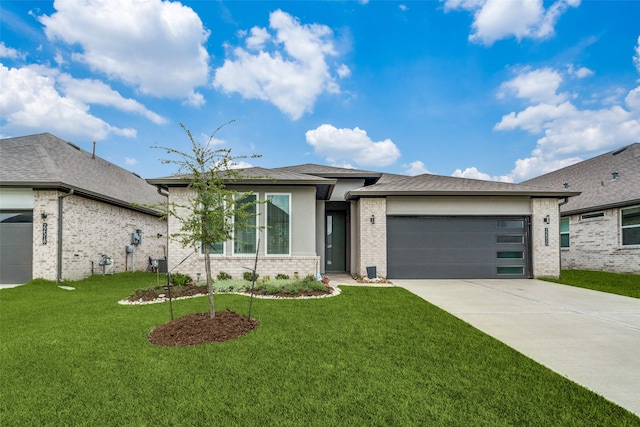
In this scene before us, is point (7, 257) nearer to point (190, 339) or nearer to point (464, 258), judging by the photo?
point (190, 339)

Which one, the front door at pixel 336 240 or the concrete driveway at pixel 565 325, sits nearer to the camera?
the concrete driveway at pixel 565 325

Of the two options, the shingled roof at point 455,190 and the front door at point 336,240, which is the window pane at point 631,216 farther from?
the front door at point 336,240

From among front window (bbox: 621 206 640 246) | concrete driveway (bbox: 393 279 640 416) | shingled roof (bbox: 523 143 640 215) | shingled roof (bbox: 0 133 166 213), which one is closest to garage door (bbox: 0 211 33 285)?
shingled roof (bbox: 0 133 166 213)

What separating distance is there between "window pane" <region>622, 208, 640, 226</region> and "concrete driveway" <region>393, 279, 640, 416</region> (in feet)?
19.6

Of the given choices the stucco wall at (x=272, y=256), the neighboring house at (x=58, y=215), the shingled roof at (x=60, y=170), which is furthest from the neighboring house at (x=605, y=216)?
the shingled roof at (x=60, y=170)

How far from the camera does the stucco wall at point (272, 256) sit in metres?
9.38

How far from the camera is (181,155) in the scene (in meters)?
4.93

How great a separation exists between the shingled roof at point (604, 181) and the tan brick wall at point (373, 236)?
964 cm

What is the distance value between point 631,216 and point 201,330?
1596cm

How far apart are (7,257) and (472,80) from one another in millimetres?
18668

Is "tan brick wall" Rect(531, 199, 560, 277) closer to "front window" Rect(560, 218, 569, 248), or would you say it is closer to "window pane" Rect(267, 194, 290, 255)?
"front window" Rect(560, 218, 569, 248)

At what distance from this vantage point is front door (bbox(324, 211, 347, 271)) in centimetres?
1264

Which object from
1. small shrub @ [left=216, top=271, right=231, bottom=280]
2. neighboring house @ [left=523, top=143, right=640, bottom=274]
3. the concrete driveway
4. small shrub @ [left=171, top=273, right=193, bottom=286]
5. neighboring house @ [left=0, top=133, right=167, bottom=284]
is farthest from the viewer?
neighboring house @ [left=523, top=143, right=640, bottom=274]

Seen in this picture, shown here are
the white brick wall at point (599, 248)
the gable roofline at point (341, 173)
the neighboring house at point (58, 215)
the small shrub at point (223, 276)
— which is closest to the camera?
the small shrub at point (223, 276)
